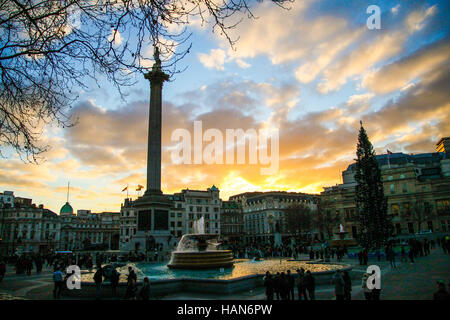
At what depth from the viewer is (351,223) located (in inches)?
3292

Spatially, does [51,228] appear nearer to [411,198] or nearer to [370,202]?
[370,202]

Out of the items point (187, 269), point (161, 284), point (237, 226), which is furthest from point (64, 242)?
point (161, 284)

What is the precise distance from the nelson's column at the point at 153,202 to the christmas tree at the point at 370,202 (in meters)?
27.2

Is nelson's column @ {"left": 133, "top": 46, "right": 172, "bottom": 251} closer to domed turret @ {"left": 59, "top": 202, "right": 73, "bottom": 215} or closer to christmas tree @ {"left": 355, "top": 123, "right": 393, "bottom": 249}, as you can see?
christmas tree @ {"left": 355, "top": 123, "right": 393, "bottom": 249}

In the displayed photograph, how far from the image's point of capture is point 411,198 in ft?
243

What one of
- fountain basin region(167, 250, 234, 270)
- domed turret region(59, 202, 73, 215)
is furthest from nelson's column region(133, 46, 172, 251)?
domed turret region(59, 202, 73, 215)

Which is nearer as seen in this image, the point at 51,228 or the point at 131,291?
the point at 131,291

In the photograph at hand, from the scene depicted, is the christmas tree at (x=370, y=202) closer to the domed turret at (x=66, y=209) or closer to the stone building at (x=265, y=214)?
the stone building at (x=265, y=214)

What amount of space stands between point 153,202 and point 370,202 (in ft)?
98.4

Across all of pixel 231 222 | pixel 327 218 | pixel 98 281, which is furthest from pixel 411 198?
pixel 98 281

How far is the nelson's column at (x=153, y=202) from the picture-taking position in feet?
137

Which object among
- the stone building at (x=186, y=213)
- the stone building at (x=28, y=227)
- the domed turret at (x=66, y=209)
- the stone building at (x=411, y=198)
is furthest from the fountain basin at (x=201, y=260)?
the domed turret at (x=66, y=209)
